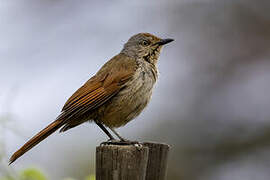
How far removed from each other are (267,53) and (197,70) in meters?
1.37

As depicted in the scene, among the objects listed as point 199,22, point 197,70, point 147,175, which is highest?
point 199,22

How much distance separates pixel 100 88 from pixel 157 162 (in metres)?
1.75

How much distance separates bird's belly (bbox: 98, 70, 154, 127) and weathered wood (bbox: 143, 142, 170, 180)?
163 cm

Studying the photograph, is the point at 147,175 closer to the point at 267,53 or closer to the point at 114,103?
the point at 114,103

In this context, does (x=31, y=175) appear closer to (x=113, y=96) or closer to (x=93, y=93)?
(x=93, y=93)

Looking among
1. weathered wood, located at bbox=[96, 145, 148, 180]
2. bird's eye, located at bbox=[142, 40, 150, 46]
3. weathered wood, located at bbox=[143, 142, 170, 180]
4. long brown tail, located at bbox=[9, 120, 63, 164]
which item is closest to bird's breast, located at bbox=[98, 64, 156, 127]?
long brown tail, located at bbox=[9, 120, 63, 164]

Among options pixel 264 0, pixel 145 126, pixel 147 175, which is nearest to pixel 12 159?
pixel 147 175

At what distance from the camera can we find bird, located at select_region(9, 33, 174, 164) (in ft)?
18.8

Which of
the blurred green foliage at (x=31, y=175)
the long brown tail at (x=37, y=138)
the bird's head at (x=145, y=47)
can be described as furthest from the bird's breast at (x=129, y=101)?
the blurred green foliage at (x=31, y=175)

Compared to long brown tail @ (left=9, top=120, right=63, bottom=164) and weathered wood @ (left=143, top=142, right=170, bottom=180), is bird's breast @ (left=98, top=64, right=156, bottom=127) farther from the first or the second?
weathered wood @ (left=143, top=142, right=170, bottom=180)

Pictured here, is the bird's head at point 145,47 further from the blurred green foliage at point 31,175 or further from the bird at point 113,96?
the blurred green foliage at point 31,175

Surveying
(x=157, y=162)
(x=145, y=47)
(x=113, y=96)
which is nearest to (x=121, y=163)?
(x=157, y=162)

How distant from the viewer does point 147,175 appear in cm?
436

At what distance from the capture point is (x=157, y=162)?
4.38 meters
